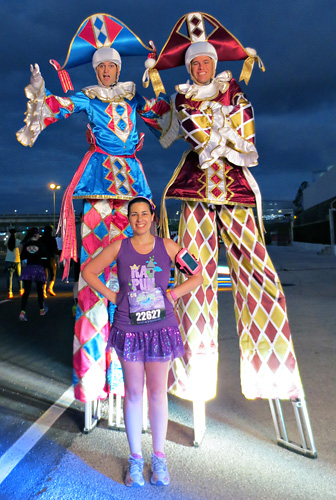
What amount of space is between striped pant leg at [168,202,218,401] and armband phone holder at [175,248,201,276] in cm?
43

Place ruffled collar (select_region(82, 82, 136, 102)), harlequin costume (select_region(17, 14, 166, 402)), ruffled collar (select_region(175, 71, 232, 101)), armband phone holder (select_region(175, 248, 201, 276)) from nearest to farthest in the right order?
1. armband phone holder (select_region(175, 248, 201, 276))
2. ruffled collar (select_region(175, 71, 232, 101))
3. harlequin costume (select_region(17, 14, 166, 402))
4. ruffled collar (select_region(82, 82, 136, 102))

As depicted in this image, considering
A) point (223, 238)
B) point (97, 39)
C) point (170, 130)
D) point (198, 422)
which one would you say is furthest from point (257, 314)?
point (97, 39)

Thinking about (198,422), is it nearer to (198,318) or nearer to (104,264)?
(198,318)

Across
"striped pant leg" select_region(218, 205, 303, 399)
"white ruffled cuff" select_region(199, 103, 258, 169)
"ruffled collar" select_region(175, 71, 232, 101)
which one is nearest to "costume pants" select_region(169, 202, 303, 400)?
"striped pant leg" select_region(218, 205, 303, 399)

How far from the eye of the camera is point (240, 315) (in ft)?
9.53

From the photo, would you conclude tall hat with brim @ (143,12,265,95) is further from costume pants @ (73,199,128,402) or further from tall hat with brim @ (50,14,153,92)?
costume pants @ (73,199,128,402)

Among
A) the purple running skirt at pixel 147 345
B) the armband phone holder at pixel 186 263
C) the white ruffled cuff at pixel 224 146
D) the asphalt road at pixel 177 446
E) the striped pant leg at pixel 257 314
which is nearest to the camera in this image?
the asphalt road at pixel 177 446

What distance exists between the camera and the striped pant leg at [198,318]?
9.29 ft

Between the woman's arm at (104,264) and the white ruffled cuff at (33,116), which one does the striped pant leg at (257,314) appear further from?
the white ruffled cuff at (33,116)

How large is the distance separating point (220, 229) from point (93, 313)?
3.35ft

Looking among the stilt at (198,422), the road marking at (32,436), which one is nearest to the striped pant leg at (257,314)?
the stilt at (198,422)

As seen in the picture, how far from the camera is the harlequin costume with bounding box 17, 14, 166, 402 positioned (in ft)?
9.89

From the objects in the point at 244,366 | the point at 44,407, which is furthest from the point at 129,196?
the point at 44,407

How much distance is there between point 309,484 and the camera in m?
2.24
